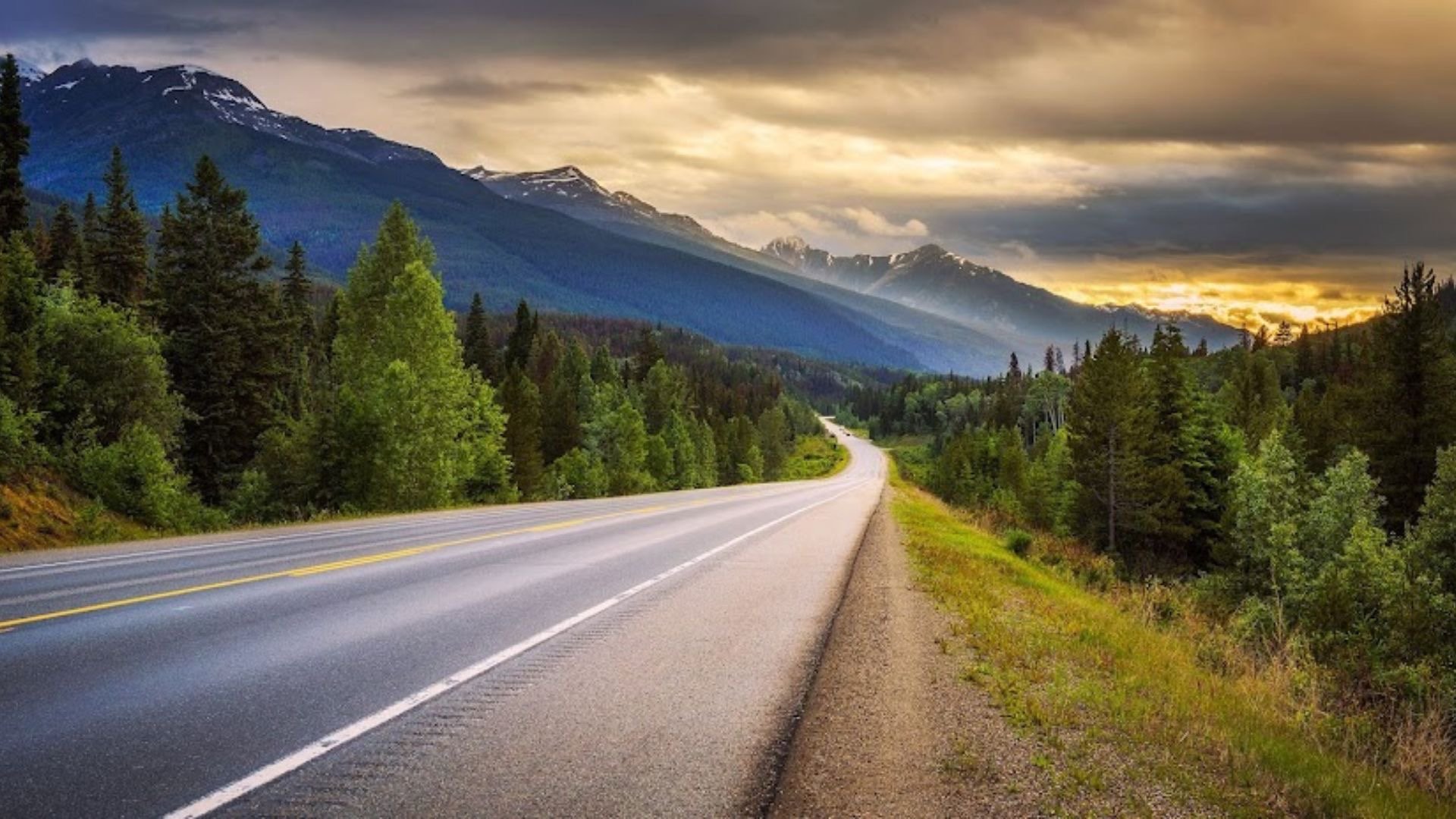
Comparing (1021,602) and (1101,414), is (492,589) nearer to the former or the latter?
(1021,602)

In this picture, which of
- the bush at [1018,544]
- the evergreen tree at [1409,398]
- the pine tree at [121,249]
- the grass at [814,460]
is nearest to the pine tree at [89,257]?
the pine tree at [121,249]

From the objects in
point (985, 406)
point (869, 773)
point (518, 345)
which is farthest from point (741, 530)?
point (985, 406)

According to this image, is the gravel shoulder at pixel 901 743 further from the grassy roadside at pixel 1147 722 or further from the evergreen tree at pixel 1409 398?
the evergreen tree at pixel 1409 398

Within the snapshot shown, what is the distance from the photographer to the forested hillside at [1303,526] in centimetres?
1315

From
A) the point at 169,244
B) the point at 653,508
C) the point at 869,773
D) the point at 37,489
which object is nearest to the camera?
the point at 869,773

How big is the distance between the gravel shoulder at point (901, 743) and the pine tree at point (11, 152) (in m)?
41.9

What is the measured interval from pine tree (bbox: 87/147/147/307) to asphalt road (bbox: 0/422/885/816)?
34.6 m

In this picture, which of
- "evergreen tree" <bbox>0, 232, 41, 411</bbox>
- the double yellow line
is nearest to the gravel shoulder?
the double yellow line

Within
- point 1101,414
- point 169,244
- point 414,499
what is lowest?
point 414,499

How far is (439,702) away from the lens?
6.53 meters

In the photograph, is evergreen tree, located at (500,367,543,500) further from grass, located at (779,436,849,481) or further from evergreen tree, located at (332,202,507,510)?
grass, located at (779,436,849,481)

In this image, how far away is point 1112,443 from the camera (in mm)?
50094

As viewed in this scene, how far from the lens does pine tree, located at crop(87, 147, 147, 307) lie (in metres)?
43.3

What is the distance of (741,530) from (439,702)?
1674 centimetres
